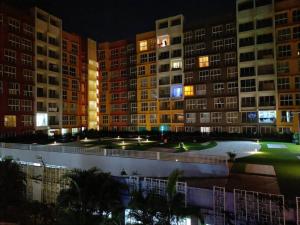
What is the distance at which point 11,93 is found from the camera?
1966 inches

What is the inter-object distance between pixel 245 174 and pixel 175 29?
153 feet

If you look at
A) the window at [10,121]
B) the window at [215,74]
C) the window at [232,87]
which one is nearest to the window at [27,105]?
the window at [10,121]

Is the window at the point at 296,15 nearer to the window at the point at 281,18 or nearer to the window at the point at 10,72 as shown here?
the window at the point at 281,18

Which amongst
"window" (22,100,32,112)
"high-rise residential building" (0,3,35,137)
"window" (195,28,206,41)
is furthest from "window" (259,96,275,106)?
"window" (22,100,32,112)

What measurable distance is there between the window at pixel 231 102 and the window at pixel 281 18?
16.0 m

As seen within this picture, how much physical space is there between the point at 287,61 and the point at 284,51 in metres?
1.97

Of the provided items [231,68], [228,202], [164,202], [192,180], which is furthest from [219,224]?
[231,68]

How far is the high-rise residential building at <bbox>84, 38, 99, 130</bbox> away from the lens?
70.9 metres

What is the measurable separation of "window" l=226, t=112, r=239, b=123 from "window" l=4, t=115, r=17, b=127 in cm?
Answer: 4187

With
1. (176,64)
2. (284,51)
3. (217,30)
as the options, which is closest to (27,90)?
(176,64)

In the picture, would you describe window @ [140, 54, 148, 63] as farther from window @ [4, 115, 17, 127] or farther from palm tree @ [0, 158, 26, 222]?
palm tree @ [0, 158, 26, 222]

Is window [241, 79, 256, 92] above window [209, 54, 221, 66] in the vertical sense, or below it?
below

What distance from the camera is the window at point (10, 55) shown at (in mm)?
49366

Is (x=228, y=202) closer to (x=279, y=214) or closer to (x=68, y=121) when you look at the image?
(x=279, y=214)
